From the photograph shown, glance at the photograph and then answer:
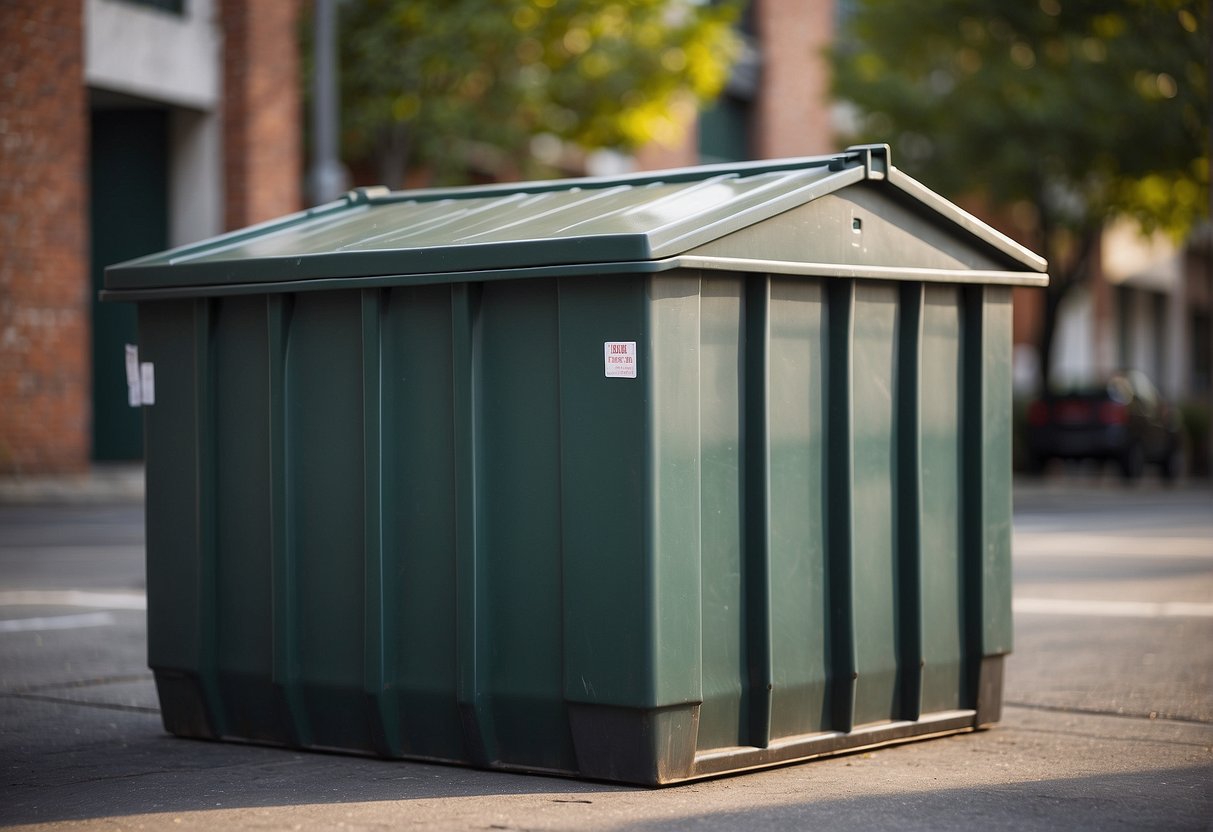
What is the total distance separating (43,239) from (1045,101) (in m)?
14.5

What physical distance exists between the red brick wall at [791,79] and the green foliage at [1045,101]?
5.46 metres

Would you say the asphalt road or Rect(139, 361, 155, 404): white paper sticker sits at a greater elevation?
Rect(139, 361, 155, 404): white paper sticker

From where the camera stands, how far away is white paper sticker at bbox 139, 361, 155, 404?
6566 millimetres

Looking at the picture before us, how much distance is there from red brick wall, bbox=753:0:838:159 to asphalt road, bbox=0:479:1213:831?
87.4 ft

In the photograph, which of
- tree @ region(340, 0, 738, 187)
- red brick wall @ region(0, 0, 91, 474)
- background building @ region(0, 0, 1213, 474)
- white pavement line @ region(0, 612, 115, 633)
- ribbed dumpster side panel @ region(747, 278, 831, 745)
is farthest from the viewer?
tree @ region(340, 0, 738, 187)

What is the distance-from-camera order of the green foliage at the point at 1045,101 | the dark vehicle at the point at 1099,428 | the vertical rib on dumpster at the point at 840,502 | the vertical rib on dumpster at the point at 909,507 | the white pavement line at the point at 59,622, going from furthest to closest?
the dark vehicle at the point at 1099,428, the green foliage at the point at 1045,101, the white pavement line at the point at 59,622, the vertical rib on dumpster at the point at 909,507, the vertical rib on dumpster at the point at 840,502

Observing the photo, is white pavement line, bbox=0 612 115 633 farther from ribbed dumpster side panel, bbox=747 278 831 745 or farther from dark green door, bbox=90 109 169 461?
dark green door, bbox=90 109 169 461

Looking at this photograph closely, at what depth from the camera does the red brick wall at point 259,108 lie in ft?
76.3

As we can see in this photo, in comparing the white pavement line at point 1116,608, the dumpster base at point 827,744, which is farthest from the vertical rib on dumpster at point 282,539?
the white pavement line at point 1116,608

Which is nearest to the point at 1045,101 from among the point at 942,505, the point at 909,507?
the point at 942,505

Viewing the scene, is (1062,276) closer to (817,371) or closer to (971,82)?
(971,82)

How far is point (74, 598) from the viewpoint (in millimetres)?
11109

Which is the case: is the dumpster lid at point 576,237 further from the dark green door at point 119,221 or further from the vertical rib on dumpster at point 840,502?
the dark green door at point 119,221

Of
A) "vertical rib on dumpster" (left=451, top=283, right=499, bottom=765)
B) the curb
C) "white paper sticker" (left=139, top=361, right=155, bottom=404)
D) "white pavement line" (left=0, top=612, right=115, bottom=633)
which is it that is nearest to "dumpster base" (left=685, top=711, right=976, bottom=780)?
"vertical rib on dumpster" (left=451, top=283, right=499, bottom=765)
